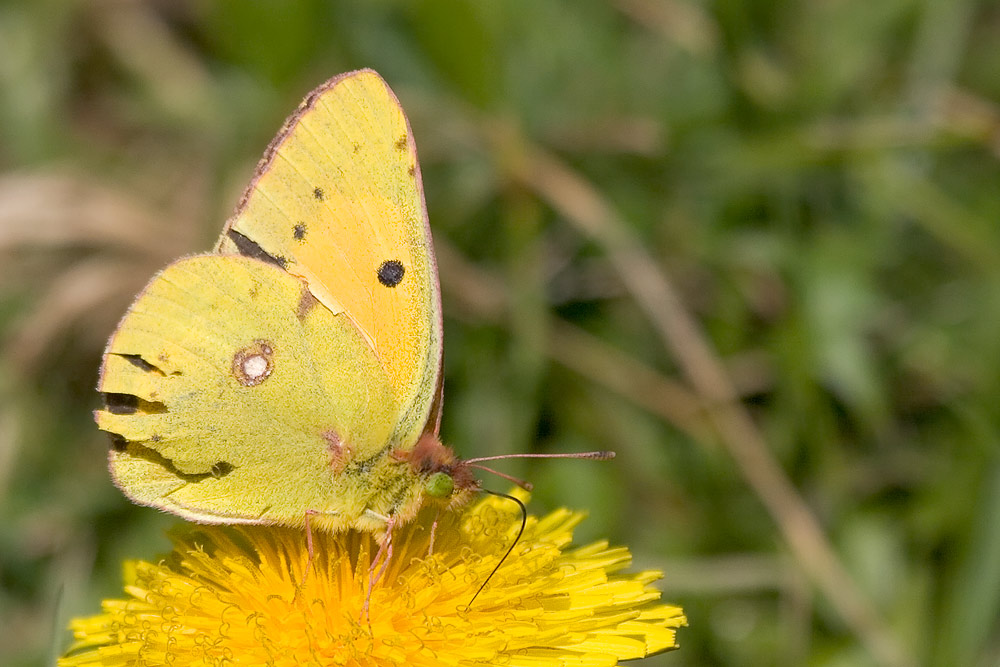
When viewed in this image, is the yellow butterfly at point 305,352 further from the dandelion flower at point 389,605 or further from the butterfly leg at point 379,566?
the dandelion flower at point 389,605

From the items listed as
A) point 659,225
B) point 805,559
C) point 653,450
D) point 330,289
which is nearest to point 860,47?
point 659,225

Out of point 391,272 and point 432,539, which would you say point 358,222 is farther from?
point 432,539

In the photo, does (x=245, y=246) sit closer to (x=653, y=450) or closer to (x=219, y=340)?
(x=219, y=340)

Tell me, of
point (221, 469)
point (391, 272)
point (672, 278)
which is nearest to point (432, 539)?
point (221, 469)

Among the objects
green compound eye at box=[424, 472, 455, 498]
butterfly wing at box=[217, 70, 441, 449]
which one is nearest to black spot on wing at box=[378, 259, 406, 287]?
butterfly wing at box=[217, 70, 441, 449]

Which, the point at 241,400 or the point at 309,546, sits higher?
the point at 241,400

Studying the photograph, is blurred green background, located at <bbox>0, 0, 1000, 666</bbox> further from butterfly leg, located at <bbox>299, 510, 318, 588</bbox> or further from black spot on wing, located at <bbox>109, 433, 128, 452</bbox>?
butterfly leg, located at <bbox>299, 510, 318, 588</bbox>
